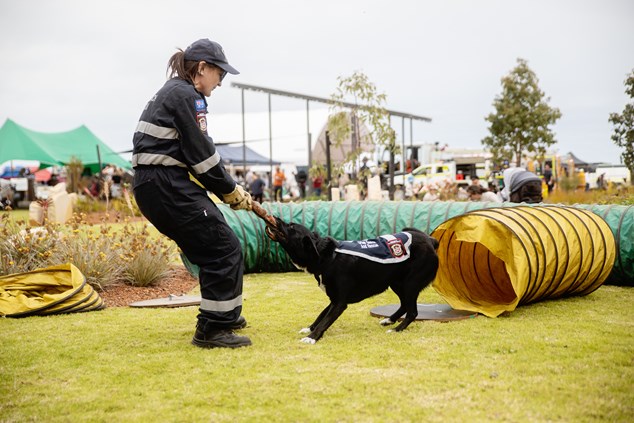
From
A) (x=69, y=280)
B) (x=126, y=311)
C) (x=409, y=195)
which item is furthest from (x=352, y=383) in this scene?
(x=409, y=195)

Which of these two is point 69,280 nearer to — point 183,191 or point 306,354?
point 183,191

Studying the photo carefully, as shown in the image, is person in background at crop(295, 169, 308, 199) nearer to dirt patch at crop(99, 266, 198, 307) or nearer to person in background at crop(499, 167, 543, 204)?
person in background at crop(499, 167, 543, 204)

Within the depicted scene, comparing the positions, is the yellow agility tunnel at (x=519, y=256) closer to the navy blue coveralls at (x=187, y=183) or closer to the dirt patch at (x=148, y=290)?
the navy blue coveralls at (x=187, y=183)

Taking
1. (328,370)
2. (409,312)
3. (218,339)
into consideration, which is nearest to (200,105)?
(218,339)

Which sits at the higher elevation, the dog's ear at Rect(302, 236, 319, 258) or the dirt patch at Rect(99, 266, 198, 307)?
the dog's ear at Rect(302, 236, 319, 258)

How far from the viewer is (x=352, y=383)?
135 inches

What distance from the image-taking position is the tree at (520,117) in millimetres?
27609

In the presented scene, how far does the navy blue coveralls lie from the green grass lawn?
0.51 m

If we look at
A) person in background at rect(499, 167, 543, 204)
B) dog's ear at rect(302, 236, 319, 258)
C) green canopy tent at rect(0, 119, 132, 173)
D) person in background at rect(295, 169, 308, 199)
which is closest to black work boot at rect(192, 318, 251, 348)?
dog's ear at rect(302, 236, 319, 258)

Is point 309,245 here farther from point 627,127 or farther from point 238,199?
point 627,127

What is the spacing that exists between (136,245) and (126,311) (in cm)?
152

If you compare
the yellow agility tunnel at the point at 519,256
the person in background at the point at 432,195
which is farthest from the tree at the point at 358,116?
the yellow agility tunnel at the point at 519,256

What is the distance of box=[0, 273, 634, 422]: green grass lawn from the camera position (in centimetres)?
303

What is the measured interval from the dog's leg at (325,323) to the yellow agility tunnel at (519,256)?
1.50 meters
